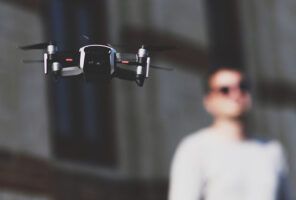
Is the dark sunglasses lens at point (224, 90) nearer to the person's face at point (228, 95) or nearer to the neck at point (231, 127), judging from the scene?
the person's face at point (228, 95)

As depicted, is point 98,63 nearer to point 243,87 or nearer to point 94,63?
point 94,63

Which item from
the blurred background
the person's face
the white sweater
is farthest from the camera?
the blurred background

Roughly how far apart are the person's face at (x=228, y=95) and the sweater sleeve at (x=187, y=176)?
271mm

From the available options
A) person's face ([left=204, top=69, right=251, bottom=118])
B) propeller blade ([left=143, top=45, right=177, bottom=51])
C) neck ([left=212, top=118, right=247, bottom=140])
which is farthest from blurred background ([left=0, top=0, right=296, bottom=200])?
propeller blade ([left=143, top=45, right=177, bottom=51])

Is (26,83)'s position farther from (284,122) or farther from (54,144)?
(284,122)

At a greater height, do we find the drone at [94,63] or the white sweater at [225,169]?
the drone at [94,63]

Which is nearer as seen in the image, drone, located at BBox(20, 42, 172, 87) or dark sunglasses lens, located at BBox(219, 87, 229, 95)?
drone, located at BBox(20, 42, 172, 87)

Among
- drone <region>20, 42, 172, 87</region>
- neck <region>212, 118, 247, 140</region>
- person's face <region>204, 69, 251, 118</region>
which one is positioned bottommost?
neck <region>212, 118, 247, 140</region>

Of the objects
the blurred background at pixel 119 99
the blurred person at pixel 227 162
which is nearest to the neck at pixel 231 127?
the blurred person at pixel 227 162

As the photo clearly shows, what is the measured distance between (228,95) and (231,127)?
203mm

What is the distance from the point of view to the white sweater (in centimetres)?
456

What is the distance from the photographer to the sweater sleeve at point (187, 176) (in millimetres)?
4516

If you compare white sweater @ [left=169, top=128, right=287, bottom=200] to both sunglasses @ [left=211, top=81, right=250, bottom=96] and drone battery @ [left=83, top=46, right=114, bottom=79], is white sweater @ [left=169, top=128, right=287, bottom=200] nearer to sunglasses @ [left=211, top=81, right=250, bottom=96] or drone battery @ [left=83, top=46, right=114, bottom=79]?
sunglasses @ [left=211, top=81, right=250, bottom=96]

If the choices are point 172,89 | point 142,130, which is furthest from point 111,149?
point 172,89
